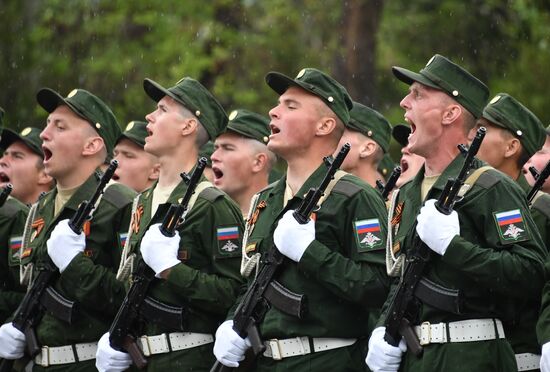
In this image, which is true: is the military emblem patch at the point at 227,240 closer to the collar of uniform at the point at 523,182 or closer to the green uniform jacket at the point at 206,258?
the green uniform jacket at the point at 206,258

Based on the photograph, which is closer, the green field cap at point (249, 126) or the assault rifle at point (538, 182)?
the assault rifle at point (538, 182)

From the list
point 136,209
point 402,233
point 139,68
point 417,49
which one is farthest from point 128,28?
point 402,233

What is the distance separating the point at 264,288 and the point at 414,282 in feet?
3.24

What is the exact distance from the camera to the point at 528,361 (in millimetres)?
7566

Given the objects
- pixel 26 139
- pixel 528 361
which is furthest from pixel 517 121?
pixel 26 139

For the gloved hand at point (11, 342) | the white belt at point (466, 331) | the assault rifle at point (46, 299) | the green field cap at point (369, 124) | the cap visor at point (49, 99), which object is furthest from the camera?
the green field cap at point (369, 124)

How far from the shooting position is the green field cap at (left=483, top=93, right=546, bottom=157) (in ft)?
27.4

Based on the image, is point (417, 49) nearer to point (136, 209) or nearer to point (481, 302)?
point (136, 209)

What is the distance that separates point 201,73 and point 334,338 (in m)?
15.9

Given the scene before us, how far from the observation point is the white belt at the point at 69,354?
352 inches

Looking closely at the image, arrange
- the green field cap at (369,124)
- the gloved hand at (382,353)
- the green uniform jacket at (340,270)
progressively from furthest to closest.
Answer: the green field cap at (369,124) → the green uniform jacket at (340,270) → the gloved hand at (382,353)

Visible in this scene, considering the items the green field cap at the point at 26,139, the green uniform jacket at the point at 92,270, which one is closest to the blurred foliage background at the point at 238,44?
the green field cap at the point at 26,139

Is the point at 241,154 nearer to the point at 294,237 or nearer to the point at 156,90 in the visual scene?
the point at 156,90

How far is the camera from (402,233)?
742 cm
